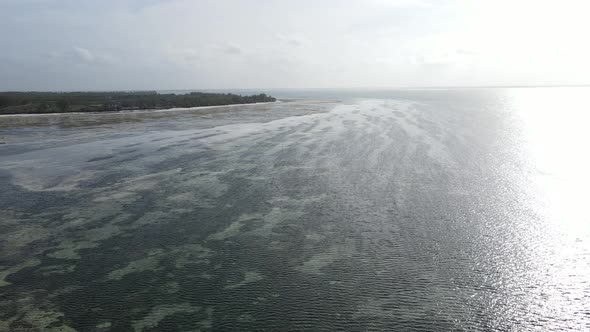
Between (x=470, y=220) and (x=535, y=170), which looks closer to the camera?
(x=470, y=220)

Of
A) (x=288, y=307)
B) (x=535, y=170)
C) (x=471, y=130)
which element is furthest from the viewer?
(x=471, y=130)

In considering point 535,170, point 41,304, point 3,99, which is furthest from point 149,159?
point 3,99

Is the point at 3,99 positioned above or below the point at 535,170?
above

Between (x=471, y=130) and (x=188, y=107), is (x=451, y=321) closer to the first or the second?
(x=471, y=130)

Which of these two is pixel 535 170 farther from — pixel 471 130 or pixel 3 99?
pixel 3 99

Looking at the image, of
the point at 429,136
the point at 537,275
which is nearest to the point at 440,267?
the point at 537,275

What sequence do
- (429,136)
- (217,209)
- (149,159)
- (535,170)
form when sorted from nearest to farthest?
(217,209), (535,170), (149,159), (429,136)
